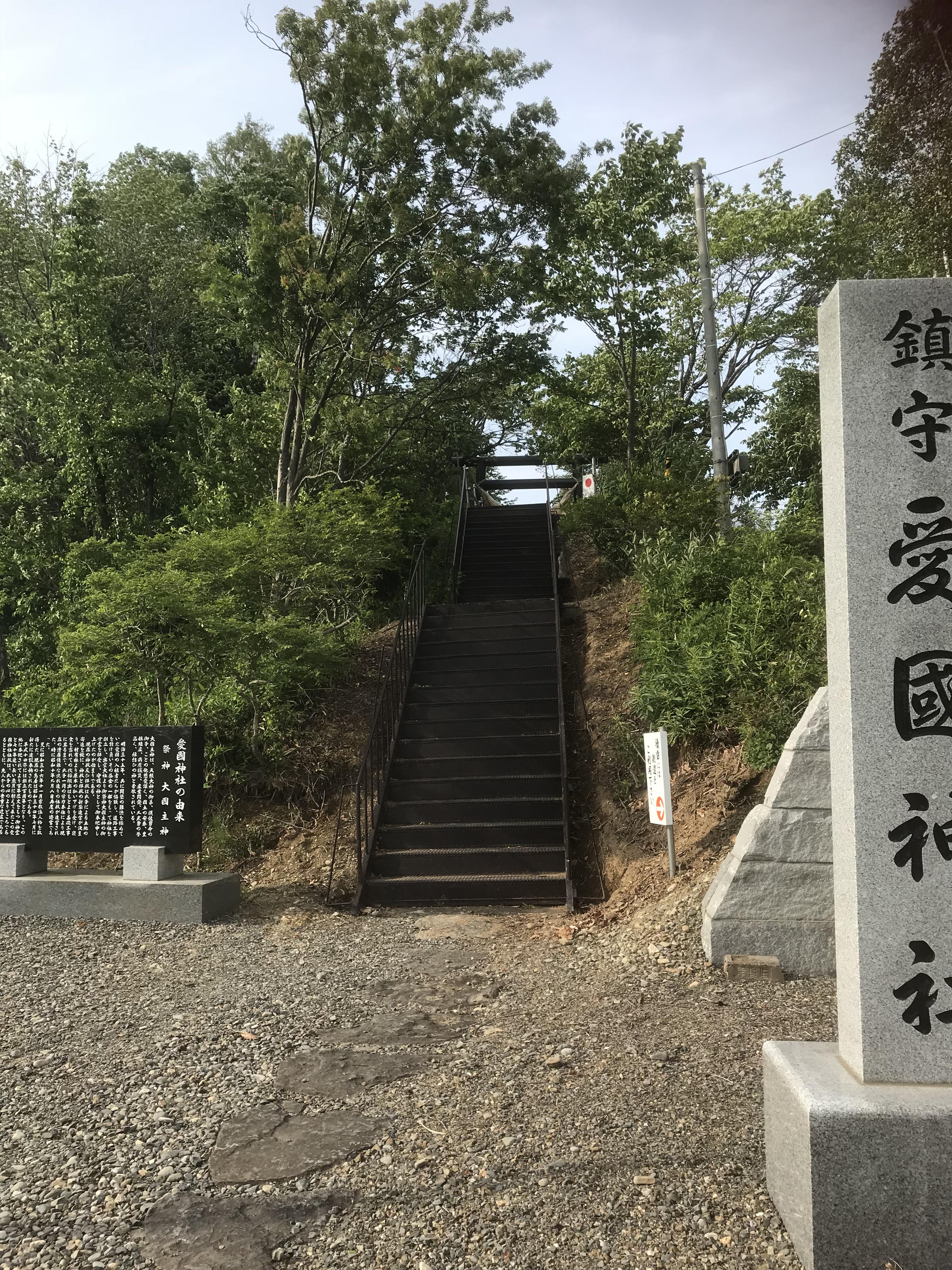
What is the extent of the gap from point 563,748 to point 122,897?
14.3 ft

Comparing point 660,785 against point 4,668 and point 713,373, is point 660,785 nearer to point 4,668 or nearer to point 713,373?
point 713,373

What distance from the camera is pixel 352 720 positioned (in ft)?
35.7

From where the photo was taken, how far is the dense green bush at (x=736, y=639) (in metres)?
7.16

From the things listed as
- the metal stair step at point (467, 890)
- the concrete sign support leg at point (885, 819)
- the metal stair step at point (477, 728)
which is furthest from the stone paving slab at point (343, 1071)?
the metal stair step at point (477, 728)

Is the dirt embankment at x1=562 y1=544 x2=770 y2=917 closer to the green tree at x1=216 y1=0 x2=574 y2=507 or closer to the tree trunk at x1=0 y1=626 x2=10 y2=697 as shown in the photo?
the green tree at x1=216 y1=0 x2=574 y2=507

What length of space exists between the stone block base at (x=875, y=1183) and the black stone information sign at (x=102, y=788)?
6.20 metres

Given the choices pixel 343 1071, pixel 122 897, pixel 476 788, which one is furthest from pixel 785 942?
pixel 122 897

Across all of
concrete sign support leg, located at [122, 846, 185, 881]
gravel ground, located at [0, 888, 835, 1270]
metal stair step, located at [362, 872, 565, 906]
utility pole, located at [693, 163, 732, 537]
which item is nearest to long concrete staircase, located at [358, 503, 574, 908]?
metal stair step, located at [362, 872, 565, 906]

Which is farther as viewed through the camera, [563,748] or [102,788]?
[563,748]

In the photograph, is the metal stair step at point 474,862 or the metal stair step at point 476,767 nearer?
the metal stair step at point 474,862

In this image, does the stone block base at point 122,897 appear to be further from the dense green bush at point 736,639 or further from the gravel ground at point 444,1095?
the dense green bush at point 736,639

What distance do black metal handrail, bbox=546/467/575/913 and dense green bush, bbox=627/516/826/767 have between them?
0.85 m

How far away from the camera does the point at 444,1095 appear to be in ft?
12.7

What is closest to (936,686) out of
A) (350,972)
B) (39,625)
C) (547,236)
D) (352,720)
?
(350,972)
